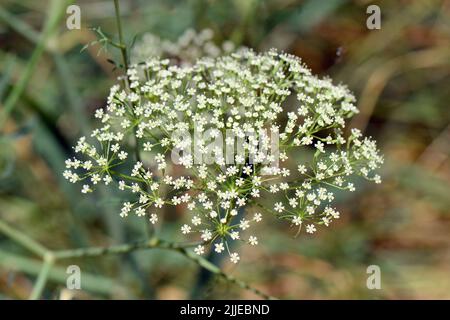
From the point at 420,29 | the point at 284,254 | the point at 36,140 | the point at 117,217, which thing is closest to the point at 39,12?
the point at 36,140

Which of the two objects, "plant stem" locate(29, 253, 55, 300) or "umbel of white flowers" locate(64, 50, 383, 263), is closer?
"umbel of white flowers" locate(64, 50, 383, 263)

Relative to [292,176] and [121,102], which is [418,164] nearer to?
[292,176]

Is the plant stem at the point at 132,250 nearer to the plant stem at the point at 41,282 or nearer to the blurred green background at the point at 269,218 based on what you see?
the plant stem at the point at 41,282

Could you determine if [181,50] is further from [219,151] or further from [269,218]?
[269,218]

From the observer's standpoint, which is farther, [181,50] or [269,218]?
[269,218]

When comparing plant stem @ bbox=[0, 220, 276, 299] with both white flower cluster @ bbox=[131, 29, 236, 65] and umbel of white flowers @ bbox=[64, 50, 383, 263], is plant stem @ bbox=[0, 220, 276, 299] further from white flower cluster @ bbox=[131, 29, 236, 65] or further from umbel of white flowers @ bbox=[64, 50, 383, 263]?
white flower cluster @ bbox=[131, 29, 236, 65]

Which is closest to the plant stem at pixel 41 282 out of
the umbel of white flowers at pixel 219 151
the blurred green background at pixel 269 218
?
the blurred green background at pixel 269 218

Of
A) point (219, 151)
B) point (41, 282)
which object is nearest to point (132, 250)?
point (41, 282)

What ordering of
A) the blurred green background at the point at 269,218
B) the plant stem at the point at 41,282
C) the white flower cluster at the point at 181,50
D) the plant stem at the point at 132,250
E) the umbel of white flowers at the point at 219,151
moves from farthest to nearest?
the blurred green background at the point at 269,218 → the white flower cluster at the point at 181,50 → the plant stem at the point at 41,282 → the plant stem at the point at 132,250 → the umbel of white flowers at the point at 219,151

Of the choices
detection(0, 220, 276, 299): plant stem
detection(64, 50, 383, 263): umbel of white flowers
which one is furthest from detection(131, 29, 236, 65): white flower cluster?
detection(0, 220, 276, 299): plant stem

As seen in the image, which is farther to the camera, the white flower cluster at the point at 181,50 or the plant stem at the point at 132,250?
the white flower cluster at the point at 181,50
